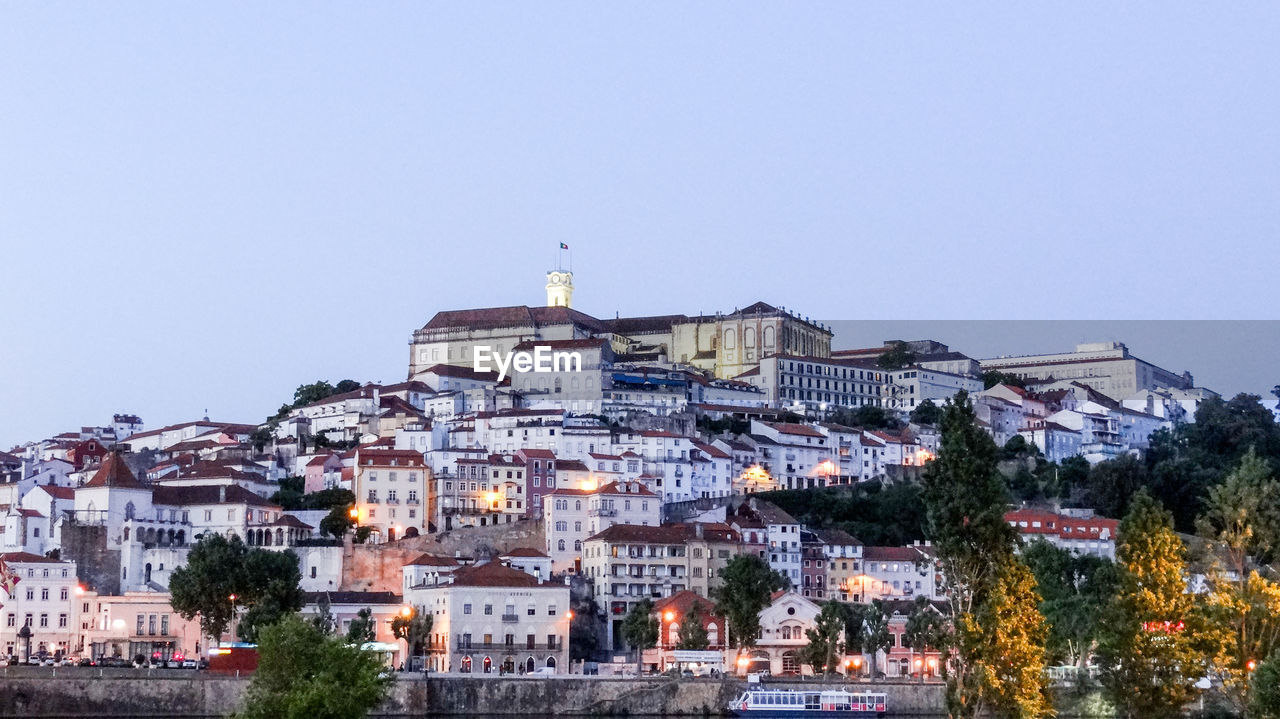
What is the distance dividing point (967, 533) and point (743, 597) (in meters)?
35.2

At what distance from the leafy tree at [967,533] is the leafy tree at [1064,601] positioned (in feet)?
64.5

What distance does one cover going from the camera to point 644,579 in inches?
3243

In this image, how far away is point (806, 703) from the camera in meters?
62.0

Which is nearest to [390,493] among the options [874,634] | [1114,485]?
[874,634]

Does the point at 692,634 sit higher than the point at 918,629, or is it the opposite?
the point at 918,629

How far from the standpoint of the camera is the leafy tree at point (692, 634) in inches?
2830

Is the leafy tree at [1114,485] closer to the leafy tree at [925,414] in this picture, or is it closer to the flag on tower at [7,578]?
the leafy tree at [925,414]

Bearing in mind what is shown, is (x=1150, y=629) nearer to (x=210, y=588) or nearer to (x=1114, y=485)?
(x=210, y=588)

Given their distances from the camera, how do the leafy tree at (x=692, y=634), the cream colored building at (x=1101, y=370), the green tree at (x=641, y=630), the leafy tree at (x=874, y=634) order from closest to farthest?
the leafy tree at (x=874, y=634)
the leafy tree at (x=692, y=634)
the green tree at (x=641, y=630)
the cream colored building at (x=1101, y=370)

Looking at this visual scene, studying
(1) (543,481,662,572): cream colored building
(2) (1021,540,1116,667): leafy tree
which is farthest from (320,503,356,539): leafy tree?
(2) (1021,540,1116,667): leafy tree

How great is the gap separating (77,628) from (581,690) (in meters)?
25.6

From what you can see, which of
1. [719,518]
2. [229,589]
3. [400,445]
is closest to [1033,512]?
[719,518]

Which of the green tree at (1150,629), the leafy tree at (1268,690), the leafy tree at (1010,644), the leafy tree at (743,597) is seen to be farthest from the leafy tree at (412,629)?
the leafy tree at (1268,690)

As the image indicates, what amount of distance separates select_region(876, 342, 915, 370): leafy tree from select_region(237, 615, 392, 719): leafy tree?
3750 inches
